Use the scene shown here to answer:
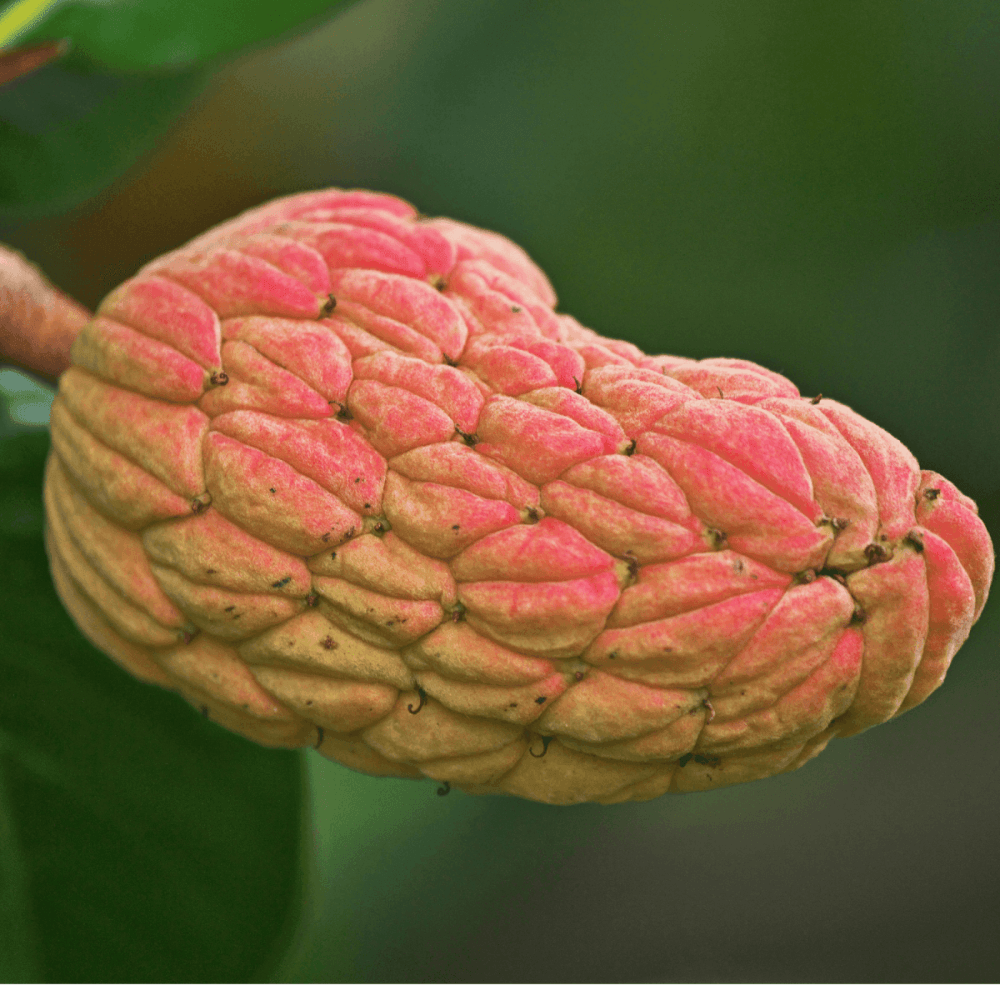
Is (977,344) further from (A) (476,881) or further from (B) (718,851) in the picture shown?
(A) (476,881)

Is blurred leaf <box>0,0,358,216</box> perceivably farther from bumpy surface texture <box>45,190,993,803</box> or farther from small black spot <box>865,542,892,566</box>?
small black spot <box>865,542,892,566</box>

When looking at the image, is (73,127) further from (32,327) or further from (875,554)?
(875,554)

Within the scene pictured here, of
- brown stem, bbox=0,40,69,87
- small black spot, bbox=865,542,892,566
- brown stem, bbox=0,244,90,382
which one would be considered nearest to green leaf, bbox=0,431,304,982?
brown stem, bbox=0,244,90,382

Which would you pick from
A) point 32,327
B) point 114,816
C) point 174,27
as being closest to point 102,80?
point 174,27

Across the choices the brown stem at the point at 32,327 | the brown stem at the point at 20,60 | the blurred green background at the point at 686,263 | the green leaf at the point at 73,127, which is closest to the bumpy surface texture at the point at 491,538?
the brown stem at the point at 32,327

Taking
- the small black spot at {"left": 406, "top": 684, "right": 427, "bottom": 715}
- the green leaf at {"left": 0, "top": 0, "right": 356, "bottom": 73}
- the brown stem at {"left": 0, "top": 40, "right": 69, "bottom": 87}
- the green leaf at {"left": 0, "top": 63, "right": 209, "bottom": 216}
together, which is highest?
the green leaf at {"left": 0, "top": 0, "right": 356, "bottom": 73}

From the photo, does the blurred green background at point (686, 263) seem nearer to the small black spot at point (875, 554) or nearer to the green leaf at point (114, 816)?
the green leaf at point (114, 816)

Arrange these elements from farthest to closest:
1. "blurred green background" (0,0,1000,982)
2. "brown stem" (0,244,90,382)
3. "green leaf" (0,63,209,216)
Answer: "blurred green background" (0,0,1000,982)
"green leaf" (0,63,209,216)
"brown stem" (0,244,90,382)

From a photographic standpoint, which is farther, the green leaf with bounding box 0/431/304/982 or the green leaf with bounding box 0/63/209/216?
the green leaf with bounding box 0/63/209/216
